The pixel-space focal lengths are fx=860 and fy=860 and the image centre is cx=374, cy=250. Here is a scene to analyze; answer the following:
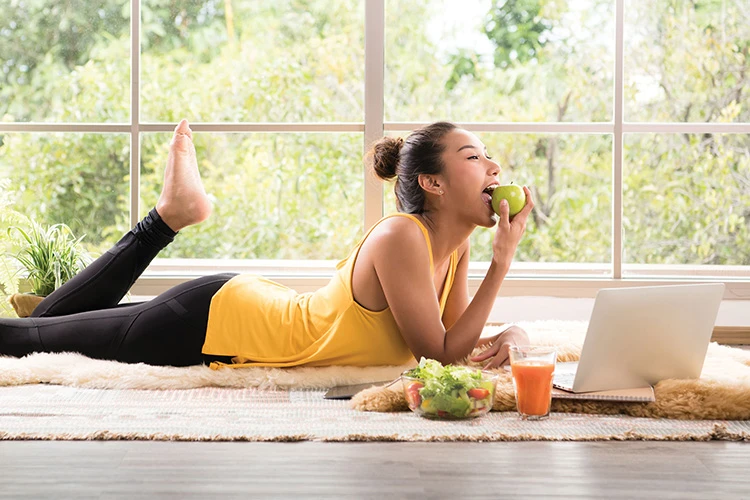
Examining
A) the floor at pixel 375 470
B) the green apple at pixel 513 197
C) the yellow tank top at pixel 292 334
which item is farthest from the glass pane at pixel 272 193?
the floor at pixel 375 470

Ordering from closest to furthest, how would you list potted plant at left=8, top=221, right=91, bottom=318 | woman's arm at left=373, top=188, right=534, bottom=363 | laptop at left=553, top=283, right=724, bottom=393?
laptop at left=553, top=283, right=724, bottom=393, woman's arm at left=373, top=188, right=534, bottom=363, potted plant at left=8, top=221, right=91, bottom=318

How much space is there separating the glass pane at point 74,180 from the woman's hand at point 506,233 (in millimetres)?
2268

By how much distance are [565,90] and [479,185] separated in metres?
1.76

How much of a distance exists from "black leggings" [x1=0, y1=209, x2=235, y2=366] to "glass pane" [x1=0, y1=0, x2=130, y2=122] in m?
1.48

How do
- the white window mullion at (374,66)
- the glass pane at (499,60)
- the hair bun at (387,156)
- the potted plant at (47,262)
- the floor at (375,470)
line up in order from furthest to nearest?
the glass pane at (499,60) → the white window mullion at (374,66) → the potted plant at (47,262) → the hair bun at (387,156) → the floor at (375,470)

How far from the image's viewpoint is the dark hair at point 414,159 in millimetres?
2418

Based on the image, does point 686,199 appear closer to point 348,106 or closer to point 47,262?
point 348,106

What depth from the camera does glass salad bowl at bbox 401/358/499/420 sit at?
1.90 metres

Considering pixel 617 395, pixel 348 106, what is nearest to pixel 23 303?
pixel 348 106

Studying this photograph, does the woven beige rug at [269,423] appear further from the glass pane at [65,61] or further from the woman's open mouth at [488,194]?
the glass pane at [65,61]

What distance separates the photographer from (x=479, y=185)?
240cm

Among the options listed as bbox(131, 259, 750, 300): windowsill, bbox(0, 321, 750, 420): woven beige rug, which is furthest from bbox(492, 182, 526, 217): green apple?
bbox(131, 259, 750, 300): windowsill

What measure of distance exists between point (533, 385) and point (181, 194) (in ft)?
4.62

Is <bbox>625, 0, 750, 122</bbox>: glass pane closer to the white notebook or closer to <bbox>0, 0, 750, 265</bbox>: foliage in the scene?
<bbox>0, 0, 750, 265</bbox>: foliage
